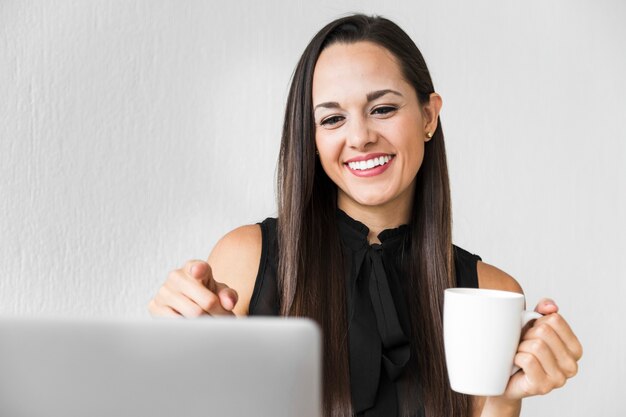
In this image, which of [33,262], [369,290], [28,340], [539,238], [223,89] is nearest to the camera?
[28,340]

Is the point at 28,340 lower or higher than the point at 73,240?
higher

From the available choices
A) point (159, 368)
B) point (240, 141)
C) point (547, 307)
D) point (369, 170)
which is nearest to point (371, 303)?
point (369, 170)

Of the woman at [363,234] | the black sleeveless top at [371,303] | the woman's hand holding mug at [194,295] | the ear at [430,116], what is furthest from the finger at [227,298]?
the ear at [430,116]

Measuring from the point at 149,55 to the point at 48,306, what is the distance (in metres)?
0.72

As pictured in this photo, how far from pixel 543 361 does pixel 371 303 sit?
618mm

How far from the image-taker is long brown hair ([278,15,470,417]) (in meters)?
1.41

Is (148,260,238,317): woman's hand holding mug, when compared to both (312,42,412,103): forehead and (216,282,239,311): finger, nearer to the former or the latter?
(216,282,239,311): finger

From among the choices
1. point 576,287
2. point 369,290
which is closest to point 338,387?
point 369,290

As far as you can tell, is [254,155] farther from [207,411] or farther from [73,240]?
[207,411]

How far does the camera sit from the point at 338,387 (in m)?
1.36

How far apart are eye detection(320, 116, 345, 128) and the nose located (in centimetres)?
3

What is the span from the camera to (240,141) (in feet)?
6.84

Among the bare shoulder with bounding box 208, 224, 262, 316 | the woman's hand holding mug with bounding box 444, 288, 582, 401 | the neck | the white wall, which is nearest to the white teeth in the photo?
the neck

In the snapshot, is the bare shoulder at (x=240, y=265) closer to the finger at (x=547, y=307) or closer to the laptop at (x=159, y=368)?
the finger at (x=547, y=307)
